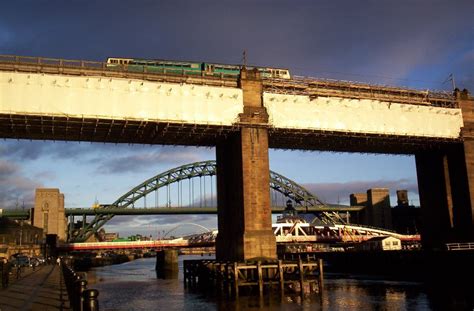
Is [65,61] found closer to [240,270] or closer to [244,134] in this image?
[244,134]

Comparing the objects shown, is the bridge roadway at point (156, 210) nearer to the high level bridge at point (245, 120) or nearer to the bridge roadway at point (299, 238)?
the bridge roadway at point (299, 238)

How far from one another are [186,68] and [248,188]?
15.5 metres

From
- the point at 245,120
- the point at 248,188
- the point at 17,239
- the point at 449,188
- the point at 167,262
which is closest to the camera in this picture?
the point at 248,188

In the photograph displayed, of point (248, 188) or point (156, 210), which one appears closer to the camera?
point (248, 188)

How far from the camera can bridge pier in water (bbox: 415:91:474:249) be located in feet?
195

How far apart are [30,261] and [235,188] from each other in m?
40.9

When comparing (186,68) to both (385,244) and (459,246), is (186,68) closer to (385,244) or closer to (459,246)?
(459,246)

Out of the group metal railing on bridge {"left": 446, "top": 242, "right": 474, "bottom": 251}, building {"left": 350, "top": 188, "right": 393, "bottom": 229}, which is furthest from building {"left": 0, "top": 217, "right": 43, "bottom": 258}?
building {"left": 350, "top": 188, "right": 393, "bottom": 229}

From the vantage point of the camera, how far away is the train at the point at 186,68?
51.1m

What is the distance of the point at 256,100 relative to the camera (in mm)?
52125

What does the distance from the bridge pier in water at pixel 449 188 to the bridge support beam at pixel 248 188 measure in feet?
90.1

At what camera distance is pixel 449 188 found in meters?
62.5

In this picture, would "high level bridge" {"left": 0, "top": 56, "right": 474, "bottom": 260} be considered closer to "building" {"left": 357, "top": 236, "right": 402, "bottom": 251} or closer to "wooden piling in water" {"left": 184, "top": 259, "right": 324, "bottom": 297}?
"wooden piling in water" {"left": 184, "top": 259, "right": 324, "bottom": 297}

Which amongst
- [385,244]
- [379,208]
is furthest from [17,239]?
[379,208]
